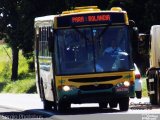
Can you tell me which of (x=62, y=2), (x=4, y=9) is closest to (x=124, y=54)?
(x=62, y=2)

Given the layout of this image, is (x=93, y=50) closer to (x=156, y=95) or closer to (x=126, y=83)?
(x=126, y=83)

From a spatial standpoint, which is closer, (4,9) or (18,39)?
(18,39)

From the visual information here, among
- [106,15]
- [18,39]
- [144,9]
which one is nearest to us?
[106,15]

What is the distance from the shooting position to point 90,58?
23.9 meters

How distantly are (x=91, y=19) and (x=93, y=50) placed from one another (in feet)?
3.45

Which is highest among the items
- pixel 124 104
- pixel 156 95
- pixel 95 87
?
pixel 95 87

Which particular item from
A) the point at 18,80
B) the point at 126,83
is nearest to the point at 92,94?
the point at 126,83

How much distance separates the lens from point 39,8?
5928cm

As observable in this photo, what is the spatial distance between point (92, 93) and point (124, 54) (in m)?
1.62

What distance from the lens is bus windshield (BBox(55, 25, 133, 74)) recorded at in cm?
2367

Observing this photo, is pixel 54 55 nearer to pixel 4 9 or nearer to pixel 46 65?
pixel 46 65

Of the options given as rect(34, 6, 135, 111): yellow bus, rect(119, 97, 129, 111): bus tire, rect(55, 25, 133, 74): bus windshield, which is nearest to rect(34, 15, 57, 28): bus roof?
rect(34, 6, 135, 111): yellow bus

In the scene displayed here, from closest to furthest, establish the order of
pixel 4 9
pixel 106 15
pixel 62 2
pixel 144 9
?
pixel 106 15, pixel 144 9, pixel 62 2, pixel 4 9

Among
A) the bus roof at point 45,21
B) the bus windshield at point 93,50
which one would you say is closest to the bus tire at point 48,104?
the bus roof at point 45,21
